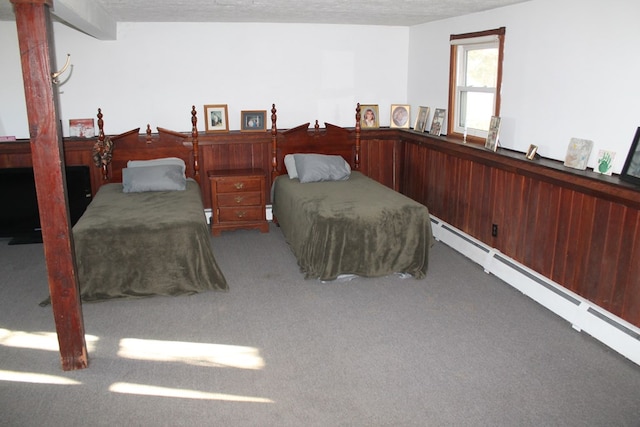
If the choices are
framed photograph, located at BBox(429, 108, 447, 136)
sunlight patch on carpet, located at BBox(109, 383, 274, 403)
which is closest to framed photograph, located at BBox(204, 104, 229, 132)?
framed photograph, located at BBox(429, 108, 447, 136)

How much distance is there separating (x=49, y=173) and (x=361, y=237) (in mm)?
2307

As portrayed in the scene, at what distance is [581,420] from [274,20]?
449 centimetres

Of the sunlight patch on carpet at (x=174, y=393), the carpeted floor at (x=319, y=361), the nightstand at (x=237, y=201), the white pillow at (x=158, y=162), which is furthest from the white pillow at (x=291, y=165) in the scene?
the sunlight patch on carpet at (x=174, y=393)

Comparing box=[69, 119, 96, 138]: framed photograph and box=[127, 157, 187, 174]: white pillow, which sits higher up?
box=[69, 119, 96, 138]: framed photograph

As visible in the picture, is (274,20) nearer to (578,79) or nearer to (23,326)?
(578,79)

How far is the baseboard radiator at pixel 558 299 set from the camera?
10.4 feet

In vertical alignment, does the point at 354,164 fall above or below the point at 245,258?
above

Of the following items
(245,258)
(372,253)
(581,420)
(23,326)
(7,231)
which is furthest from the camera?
(7,231)

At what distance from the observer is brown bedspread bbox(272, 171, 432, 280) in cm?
429

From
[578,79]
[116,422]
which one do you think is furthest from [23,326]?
[578,79]

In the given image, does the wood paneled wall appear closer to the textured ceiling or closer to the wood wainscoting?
the wood wainscoting

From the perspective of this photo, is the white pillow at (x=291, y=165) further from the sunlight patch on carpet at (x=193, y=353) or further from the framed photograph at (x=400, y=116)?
the sunlight patch on carpet at (x=193, y=353)

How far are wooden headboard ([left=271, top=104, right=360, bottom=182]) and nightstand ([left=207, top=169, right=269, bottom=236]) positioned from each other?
393mm

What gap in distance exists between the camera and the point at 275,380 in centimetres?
297
